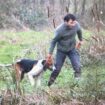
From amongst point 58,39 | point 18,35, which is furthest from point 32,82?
point 18,35

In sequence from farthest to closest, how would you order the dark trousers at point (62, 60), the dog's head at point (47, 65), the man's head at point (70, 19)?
the dog's head at point (47, 65), the dark trousers at point (62, 60), the man's head at point (70, 19)

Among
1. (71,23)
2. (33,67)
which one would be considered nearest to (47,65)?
(33,67)

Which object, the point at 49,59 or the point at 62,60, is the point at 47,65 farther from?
the point at 62,60

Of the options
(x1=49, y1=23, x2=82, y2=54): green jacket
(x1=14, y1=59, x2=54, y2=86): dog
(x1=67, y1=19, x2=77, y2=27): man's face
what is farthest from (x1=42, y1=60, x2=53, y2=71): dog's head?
(x1=67, y1=19, x2=77, y2=27): man's face

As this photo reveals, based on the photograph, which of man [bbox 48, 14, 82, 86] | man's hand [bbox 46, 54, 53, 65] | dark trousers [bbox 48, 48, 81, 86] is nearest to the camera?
man [bbox 48, 14, 82, 86]

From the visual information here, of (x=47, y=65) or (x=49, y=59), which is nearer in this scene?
(x=49, y=59)

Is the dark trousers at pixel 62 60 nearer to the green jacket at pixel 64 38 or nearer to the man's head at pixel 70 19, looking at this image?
the green jacket at pixel 64 38

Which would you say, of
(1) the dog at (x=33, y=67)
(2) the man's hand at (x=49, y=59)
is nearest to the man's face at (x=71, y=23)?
(2) the man's hand at (x=49, y=59)

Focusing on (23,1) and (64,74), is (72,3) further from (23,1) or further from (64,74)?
(64,74)

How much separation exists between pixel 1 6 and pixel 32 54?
46.4 ft

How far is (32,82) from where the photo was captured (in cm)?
1086

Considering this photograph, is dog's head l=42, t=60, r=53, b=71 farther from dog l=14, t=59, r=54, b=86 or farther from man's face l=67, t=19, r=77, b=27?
man's face l=67, t=19, r=77, b=27

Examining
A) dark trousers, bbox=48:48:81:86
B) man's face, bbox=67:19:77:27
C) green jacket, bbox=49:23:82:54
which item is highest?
man's face, bbox=67:19:77:27

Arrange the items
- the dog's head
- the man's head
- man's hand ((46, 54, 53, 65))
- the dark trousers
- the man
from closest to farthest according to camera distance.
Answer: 1. the man's head
2. the man
3. man's hand ((46, 54, 53, 65))
4. the dark trousers
5. the dog's head
